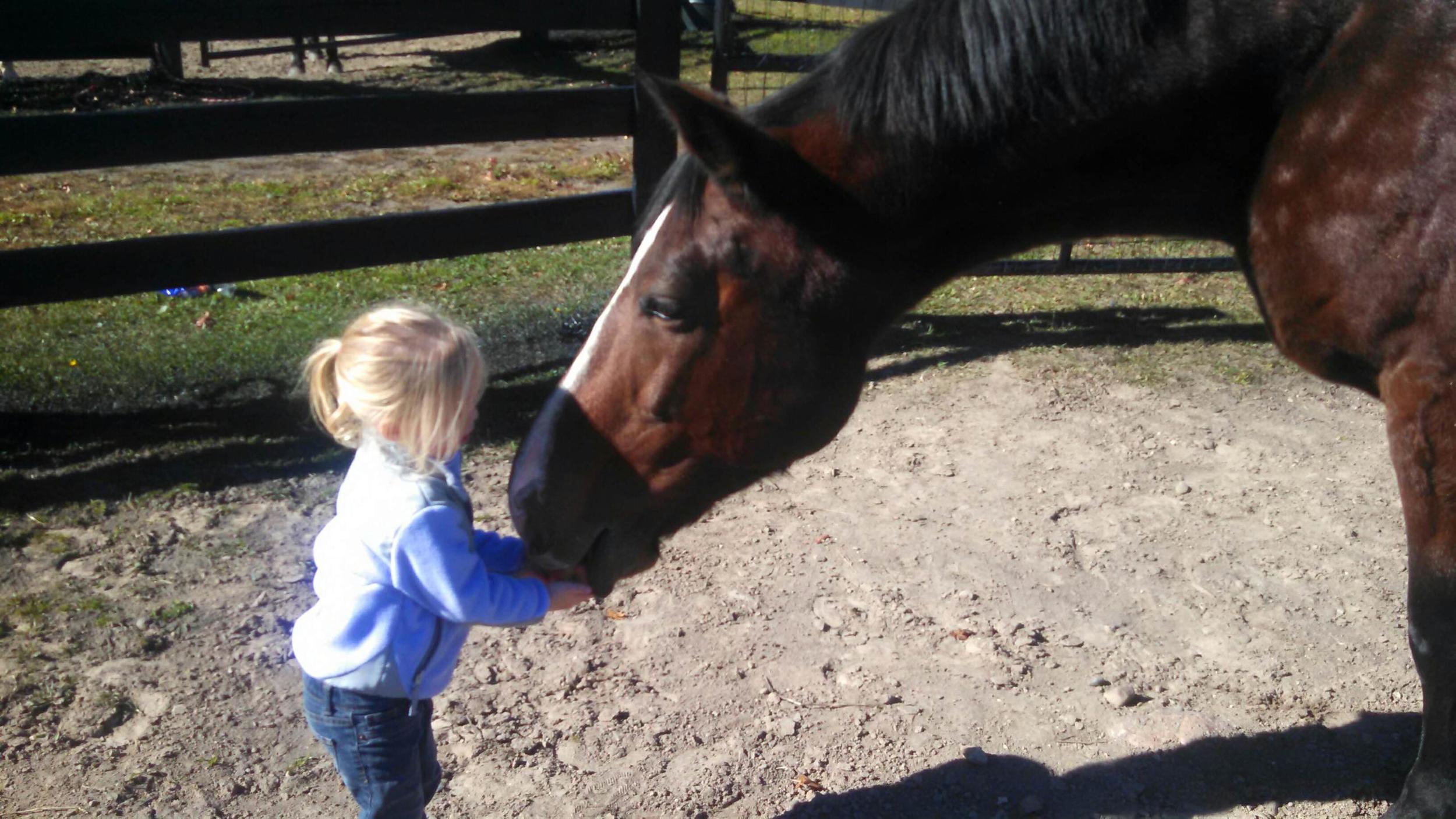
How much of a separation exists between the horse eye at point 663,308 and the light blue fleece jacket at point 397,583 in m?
0.52

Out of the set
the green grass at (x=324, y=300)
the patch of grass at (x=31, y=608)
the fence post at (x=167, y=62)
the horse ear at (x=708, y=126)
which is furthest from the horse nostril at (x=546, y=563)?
the fence post at (x=167, y=62)

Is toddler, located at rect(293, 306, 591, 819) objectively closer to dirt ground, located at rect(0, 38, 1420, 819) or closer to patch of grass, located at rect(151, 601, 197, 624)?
dirt ground, located at rect(0, 38, 1420, 819)

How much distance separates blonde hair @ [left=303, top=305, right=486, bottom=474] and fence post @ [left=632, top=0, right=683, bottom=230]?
2.96 m

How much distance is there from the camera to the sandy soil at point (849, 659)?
2.71 metres

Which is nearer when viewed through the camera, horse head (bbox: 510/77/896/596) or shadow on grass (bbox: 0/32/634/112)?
horse head (bbox: 510/77/896/596)

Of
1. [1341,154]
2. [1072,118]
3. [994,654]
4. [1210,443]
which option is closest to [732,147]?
[1072,118]

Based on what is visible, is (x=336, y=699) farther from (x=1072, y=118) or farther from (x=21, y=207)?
(x=21, y=207)

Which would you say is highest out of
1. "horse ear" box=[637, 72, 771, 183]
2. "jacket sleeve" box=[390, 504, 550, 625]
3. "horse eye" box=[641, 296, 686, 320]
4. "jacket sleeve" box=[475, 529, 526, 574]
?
"horse ear" box=[637, 72, 771, 183]

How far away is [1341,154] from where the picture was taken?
82.7 inches

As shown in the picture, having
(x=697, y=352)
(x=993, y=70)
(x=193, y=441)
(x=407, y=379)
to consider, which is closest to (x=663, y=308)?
(x=697, y=352)

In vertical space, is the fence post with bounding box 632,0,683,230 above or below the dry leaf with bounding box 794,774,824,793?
above

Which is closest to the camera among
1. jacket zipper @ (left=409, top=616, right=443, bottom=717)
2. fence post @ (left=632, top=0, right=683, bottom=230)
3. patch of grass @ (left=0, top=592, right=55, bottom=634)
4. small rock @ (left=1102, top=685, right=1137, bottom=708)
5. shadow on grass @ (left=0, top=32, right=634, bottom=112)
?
jacket zipper @ (left=409, top=616, right=443, bottom=717)

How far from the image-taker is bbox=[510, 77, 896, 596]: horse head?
86.4 inches

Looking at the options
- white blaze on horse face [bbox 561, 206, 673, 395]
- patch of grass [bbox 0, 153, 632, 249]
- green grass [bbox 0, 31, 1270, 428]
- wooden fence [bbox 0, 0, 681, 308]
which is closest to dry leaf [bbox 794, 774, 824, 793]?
white blaze on horse face [bbox 561, 206, 673, 395]
